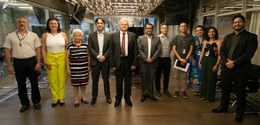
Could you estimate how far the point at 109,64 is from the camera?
330 cm

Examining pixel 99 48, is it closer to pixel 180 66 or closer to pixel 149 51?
pixel 149 51

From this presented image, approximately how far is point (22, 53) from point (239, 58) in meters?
3.21

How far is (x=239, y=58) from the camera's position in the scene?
267cm

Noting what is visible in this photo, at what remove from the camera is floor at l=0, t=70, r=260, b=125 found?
2.77m

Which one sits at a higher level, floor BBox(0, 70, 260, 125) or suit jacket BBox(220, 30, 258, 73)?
suit jacket BBox(220, 30, 258, 73)

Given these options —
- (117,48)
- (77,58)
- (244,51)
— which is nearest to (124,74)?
(117,48)

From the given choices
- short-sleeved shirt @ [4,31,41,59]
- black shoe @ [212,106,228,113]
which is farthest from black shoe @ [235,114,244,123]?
short-sleeved shirt @ [4,31,41,59]

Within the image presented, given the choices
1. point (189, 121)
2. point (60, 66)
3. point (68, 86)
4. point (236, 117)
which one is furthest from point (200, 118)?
point (68, 86)

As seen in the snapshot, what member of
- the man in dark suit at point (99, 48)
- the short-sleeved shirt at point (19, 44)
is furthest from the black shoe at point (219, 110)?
the short-sleeved shirt at point (19, 44)

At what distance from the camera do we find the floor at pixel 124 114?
2771 mm

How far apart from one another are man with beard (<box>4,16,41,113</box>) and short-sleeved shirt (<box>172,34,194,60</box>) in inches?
97.0

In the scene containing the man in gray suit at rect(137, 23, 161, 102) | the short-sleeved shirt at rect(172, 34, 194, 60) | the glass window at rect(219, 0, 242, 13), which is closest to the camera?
the man in gray suit at rect(137, 23, 161, 102)

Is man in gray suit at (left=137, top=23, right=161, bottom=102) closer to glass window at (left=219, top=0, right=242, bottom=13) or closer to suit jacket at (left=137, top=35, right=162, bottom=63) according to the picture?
suit jacket at (left=137, top=35, right=162, bottom=63)

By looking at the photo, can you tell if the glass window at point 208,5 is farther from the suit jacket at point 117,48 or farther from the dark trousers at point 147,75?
the suit jacket at point 117,48
